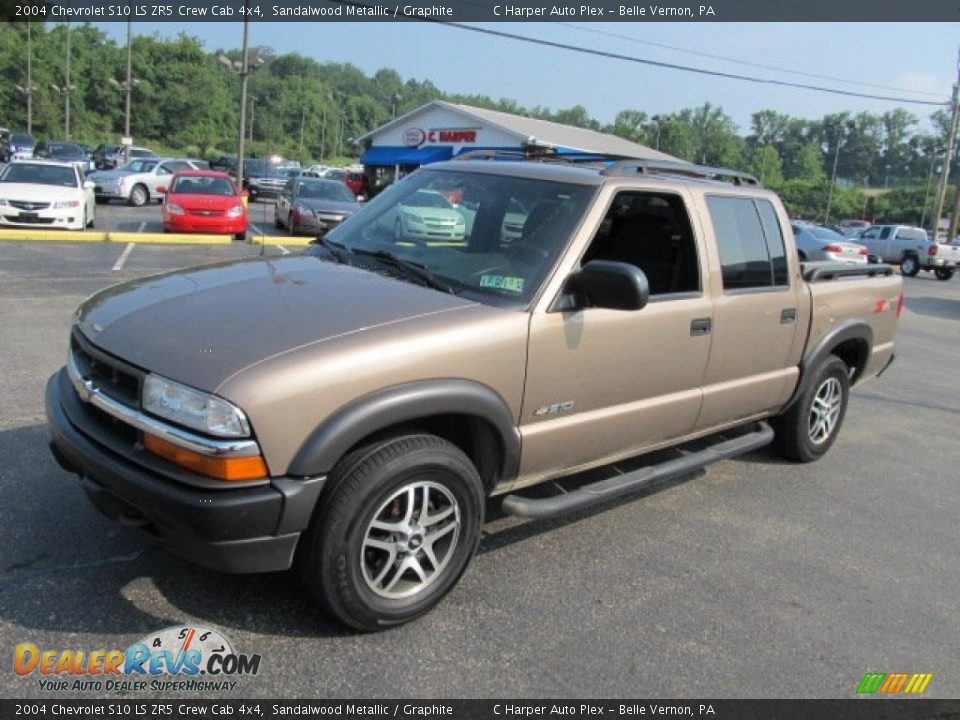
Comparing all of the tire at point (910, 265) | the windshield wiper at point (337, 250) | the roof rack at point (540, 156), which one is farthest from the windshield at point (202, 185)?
the tire at point (910, 265)

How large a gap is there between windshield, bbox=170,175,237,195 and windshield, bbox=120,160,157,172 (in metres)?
10.5

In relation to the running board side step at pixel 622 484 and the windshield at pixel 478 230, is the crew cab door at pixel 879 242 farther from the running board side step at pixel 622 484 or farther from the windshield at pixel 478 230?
the windshield at pixel 478 230

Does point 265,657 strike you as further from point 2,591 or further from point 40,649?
point 2,591

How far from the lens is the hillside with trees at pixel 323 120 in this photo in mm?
77188

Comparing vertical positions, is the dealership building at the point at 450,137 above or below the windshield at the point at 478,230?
above

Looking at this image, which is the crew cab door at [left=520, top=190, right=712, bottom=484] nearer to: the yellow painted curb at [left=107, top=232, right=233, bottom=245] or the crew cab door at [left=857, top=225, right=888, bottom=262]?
the yellow painted curb at [left=107, top=232, right=233, bottom=245]

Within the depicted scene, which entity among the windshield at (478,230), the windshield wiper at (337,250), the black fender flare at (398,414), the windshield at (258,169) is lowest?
the black fender flare at (398,414)

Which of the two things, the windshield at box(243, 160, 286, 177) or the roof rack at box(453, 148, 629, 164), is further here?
the windshield at box(243, 160, 286, 177)

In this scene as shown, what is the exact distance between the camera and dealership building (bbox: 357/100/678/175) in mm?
41375

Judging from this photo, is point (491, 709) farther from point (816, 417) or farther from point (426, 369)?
point (816, 417)

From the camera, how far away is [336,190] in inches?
813

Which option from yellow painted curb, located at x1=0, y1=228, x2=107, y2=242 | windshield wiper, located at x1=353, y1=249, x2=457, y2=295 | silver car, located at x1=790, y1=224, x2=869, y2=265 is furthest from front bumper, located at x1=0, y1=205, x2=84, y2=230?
silver car, located at x1=790, y1=224, x2=869, y2=265

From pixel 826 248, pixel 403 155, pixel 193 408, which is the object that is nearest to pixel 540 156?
pixel 193 408

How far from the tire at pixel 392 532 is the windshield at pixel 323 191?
1769 centimetres
